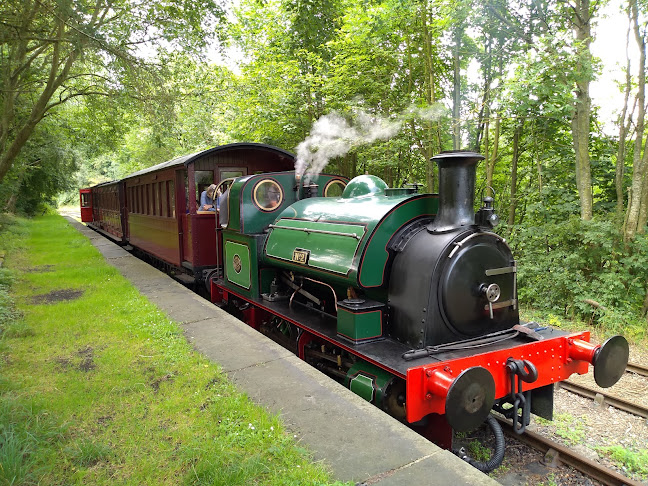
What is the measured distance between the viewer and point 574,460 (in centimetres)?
350

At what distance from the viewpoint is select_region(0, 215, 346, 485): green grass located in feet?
8.47

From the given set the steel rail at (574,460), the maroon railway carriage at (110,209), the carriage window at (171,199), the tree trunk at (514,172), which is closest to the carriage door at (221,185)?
the carriage window at (171,199)

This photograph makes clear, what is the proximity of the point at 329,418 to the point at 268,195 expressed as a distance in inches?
137

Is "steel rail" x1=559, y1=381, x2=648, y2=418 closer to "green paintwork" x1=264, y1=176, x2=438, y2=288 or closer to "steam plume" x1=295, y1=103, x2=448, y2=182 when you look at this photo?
"green paintwork" x1=264, y1=176, x2=438, y2=288

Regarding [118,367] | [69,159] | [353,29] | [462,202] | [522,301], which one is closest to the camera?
[462,202]

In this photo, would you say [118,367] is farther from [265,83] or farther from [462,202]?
[265,83]

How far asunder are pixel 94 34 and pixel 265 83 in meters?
5.96

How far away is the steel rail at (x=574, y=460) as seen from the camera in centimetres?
322

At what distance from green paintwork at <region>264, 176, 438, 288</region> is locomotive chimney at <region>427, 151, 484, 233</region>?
34 cm

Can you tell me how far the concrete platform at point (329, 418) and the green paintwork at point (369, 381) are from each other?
163 mm

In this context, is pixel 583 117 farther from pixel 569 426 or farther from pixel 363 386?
pixel 363 386

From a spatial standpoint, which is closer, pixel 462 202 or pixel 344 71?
pixel 462 202

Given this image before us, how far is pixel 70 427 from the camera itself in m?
3.12

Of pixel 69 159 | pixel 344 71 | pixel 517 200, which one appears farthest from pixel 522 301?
pixel 69 159
